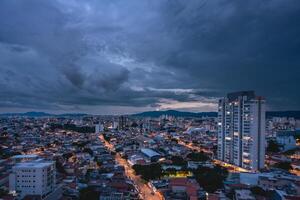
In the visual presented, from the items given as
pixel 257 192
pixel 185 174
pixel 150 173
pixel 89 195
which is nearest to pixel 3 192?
pixel 89 195

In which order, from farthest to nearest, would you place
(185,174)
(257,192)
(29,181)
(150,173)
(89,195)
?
(185,174), (150,173), (29,181), (257,192), (89,195)

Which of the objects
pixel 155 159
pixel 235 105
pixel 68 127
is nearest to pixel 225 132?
pixel 235 105

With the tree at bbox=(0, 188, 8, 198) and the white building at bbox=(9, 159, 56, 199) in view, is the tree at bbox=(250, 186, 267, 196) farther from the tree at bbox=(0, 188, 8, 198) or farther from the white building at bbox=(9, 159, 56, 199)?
the tree at bbox=(0, 188, 8, 198)

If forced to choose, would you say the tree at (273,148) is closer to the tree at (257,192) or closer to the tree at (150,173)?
the tree at (150,173)

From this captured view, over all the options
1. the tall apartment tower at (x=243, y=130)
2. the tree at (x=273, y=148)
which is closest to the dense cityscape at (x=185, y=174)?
the tall apartment tower at (x=243, y=130)

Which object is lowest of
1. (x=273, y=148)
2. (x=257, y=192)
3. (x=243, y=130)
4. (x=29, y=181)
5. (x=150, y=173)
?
(x=273, y=148)

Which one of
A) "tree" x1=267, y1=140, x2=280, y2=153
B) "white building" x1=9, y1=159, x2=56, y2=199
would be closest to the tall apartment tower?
"tree" x1=267, y1=140, x2=280, y2=153

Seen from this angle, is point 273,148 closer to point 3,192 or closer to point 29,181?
point 29,181

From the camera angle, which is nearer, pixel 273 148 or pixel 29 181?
pixel 29 181
